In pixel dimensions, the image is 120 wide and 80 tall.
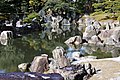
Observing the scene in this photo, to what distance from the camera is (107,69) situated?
14.8 m

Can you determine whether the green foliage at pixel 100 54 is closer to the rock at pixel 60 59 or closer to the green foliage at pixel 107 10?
the rock at pixel 60 59

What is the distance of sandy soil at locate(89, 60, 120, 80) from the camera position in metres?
13.6

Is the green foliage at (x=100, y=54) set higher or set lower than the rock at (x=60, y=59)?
lower

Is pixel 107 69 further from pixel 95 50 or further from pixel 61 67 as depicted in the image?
pixel 95 50

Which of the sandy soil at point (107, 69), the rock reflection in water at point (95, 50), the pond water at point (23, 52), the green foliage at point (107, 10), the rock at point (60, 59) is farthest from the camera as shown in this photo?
the green foliage at point (107, 10)

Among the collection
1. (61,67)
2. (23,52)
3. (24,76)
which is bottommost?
(23,52)

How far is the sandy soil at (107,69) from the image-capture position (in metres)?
13.6

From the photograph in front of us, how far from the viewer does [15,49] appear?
1014 inches

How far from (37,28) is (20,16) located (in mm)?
3538

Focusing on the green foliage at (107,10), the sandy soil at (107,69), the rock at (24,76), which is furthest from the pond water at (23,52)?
the green foliage at (107,10)

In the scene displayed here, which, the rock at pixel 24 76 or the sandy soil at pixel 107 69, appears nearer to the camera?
the rock at pixel 24 76

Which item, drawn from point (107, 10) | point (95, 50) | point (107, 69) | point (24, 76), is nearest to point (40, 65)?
point (107, 69)

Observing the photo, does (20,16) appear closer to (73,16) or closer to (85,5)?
(73,16)

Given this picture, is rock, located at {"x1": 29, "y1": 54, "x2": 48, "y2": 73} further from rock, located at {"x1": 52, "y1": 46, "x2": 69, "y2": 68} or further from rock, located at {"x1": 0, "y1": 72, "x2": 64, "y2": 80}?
rock, located at {"x1": 0, "y1": 72, "x2": 64, "y2": 80}
